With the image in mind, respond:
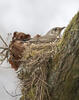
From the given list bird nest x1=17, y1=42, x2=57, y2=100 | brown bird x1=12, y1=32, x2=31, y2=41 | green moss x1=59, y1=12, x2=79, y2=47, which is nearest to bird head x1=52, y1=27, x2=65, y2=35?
brown bird x1=12, y1=32, x2=31, y2=41

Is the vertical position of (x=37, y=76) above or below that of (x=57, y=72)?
below

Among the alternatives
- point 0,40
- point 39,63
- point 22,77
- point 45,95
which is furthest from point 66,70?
point 0,40

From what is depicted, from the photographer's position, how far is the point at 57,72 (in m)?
1.79

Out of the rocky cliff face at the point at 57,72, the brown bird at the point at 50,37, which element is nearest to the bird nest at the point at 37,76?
the rocky cliff face at the point at 57,72

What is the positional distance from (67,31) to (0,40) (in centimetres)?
137

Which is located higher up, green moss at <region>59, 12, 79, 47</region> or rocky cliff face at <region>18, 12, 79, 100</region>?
green moss at <region>59, 12, 79, 47</region>

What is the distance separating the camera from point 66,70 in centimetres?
167

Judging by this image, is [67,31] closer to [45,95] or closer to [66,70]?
[66,70]

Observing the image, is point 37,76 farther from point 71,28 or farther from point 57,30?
point 57,30

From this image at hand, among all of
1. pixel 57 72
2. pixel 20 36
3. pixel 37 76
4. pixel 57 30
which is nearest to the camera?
pixel 57 72

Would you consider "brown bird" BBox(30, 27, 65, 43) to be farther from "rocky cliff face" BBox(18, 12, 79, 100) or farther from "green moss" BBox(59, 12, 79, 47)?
"green moss" BBox(59, 12, 79, 47)

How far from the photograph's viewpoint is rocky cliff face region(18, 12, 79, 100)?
1.62m

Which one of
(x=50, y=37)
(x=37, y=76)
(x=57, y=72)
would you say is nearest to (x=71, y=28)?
(x=57, y=72)

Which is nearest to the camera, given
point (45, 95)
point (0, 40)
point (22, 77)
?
point (45, 95)
